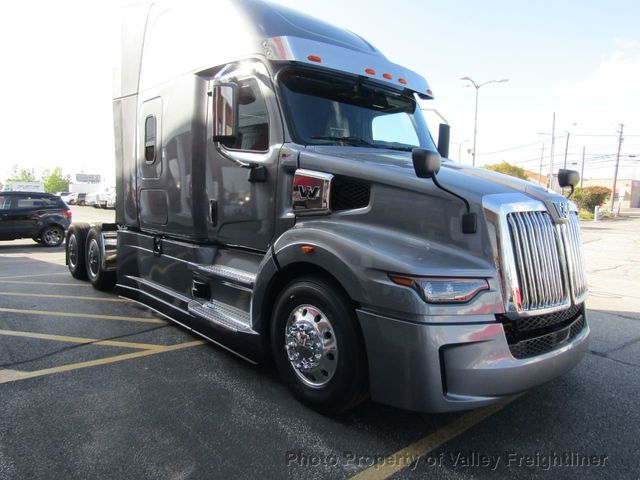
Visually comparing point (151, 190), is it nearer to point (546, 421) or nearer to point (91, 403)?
point (91, 403)

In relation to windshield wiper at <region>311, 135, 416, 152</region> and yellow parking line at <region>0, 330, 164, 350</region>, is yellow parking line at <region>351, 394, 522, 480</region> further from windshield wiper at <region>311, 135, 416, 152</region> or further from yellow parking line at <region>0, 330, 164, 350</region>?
yellow parking line at <region>0, 330, 164, 350</region>

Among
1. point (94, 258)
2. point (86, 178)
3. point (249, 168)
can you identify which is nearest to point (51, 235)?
point (94, 258)

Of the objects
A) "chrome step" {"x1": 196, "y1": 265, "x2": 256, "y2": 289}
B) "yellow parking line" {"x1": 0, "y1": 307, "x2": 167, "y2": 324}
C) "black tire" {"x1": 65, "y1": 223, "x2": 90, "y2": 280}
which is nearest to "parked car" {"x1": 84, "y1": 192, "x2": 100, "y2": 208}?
"black tire" {"x1": 65, "y1": 223, "x2": 90, "y2": 280}

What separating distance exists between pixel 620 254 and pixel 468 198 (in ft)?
45.9

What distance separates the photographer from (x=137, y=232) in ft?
19.1

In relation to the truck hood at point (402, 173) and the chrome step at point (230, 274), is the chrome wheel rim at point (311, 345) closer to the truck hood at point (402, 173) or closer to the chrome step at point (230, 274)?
the chrome step at point (230, 274)

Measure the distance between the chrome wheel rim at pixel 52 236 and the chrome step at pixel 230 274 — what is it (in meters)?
12.1

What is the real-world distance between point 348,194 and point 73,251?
6.76 metres

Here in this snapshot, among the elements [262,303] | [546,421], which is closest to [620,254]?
[546,421]

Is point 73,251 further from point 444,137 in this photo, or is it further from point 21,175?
point 21,175

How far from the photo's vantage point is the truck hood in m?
2.88

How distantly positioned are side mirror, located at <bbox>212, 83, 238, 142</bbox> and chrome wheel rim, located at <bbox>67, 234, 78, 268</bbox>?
5.35 m

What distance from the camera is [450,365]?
258 centimetres

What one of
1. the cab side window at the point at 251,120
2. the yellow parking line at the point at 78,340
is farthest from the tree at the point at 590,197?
the yellow parking line at the point at 78,340
